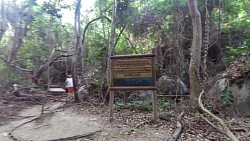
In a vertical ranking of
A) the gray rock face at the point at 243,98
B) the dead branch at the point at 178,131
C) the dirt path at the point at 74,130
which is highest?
the gray rock face at the point at 243,98

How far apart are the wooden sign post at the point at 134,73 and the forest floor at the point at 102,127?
442 millimetres

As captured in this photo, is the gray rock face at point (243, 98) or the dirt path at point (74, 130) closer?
the dirt path at point (74, 130)

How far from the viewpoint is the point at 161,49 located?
960cm

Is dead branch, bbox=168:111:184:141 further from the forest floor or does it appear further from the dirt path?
the dirt path

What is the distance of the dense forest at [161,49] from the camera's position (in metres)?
6.17

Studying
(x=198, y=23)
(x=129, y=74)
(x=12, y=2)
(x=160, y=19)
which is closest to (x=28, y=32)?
(x=12, y=2)

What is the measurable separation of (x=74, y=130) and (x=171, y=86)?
4158mm

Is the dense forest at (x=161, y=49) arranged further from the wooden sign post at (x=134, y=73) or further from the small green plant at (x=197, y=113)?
the wooden sign post at (x=134, y=73)

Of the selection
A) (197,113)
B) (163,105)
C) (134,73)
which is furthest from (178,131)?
(163,105)

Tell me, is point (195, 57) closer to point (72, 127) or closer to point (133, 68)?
point (133, 68)

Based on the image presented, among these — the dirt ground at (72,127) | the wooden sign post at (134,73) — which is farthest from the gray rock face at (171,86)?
the wooden sign post at (134,73)


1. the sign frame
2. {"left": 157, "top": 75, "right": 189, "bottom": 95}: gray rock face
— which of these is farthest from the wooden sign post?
{"left": 157, "top": 75, "right": 189, "bottom": 95}: gray rock face

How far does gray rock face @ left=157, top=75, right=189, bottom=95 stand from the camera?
26.5 feet

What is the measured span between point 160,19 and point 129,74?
4703 millimetres
